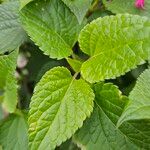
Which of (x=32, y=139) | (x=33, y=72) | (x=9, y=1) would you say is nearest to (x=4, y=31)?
(x=9, y=1)

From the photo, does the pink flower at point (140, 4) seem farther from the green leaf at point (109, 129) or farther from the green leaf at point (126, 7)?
the green leaf at point (109, 129)

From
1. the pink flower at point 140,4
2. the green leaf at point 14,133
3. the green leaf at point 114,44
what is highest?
the green leaf at point 114,44

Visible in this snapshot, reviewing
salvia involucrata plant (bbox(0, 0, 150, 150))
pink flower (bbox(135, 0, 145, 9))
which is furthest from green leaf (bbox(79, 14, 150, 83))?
pink flower (bbox(135, 0, 145, 9))

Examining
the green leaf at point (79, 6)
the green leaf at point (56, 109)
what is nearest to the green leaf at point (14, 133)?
the green leaf at point (56, 109)

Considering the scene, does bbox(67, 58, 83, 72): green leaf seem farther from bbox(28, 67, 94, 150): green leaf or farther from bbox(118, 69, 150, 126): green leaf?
bbox(118, 69, 150, 126): green leaf

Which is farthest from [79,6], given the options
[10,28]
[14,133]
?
[14,133]

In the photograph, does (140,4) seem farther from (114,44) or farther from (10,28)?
(10,28)
